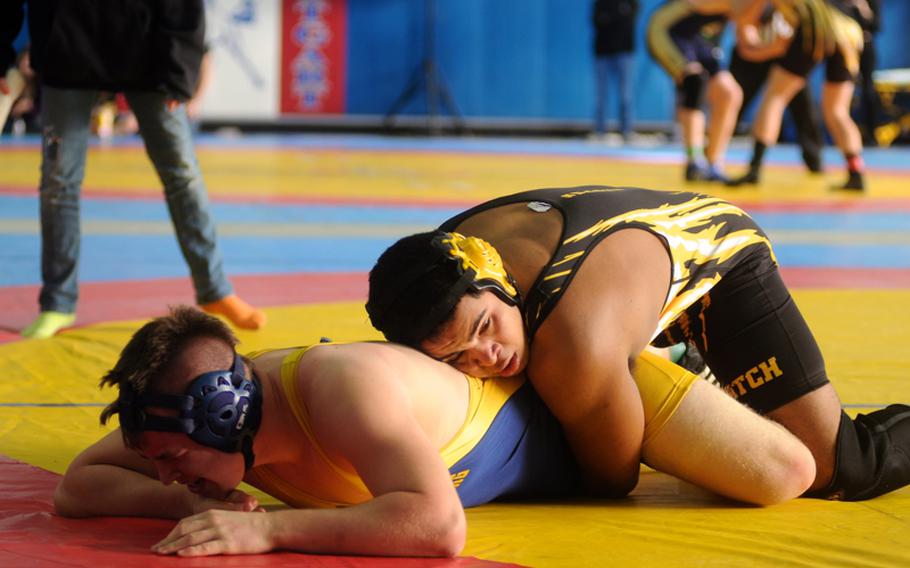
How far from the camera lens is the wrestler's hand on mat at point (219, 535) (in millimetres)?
2297

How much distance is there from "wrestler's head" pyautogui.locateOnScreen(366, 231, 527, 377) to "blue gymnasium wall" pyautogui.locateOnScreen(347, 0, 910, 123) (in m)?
16.4

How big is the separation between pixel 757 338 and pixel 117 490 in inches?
53.7

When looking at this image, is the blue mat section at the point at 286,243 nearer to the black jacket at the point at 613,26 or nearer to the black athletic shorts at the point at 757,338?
the black athletic shorts at the point at 757,338

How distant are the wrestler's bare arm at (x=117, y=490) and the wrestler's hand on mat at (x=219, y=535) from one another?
0.82ft

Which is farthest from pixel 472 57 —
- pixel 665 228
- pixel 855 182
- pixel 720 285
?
pixel 665 228

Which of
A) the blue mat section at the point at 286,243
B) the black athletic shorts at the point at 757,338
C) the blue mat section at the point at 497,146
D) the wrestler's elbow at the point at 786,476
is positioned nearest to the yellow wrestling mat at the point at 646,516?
the wrestler's elbow at the point at 786,476

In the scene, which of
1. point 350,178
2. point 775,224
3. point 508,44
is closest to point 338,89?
point 508,44

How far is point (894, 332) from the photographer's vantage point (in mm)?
4590

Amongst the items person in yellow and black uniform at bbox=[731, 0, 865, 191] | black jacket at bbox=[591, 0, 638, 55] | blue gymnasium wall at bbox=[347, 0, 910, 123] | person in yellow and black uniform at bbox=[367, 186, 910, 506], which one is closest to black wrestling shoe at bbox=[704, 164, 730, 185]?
person in yellow and black uniform at bbox=[731, 0, 865, 191]

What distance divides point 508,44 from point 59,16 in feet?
47.7

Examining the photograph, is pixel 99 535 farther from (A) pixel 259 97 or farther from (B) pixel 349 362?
(A) pixel 259 97

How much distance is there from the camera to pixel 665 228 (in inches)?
114

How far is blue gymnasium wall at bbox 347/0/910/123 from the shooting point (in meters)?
18.6

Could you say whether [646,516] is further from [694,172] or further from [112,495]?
[694,172]
